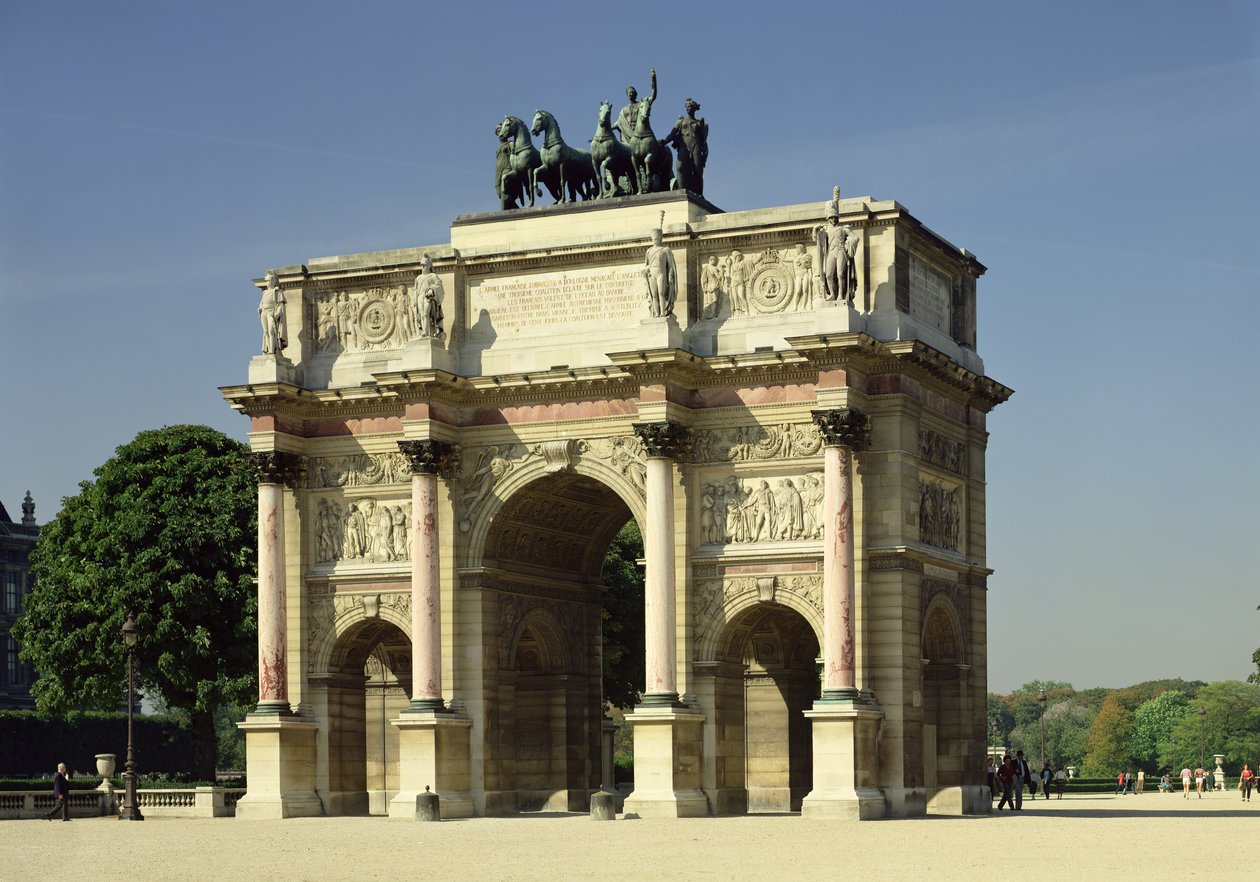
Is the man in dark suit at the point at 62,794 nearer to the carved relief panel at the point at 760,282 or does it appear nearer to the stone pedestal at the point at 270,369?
the stone pedestal at the point at 270,369

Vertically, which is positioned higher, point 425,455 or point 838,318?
point 838,318

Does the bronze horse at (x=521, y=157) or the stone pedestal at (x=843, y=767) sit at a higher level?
the bronze horse at (x=521, y=157)

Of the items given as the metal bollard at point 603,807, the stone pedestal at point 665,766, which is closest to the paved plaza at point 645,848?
the metal bollard at point 603,807

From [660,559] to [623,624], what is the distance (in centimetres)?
2438

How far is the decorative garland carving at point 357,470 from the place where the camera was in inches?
1984

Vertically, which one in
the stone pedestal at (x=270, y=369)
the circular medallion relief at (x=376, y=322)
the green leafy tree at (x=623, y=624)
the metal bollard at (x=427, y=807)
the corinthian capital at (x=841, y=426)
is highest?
the circular medallion relief at (x=376, y=322)

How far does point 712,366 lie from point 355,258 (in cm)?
919

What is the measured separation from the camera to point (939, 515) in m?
48.9

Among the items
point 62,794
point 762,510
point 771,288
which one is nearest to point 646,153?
point 771,288

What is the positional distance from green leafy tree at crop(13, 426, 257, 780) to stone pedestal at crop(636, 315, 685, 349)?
17.1m

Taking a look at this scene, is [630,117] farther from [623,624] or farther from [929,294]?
[623,624]

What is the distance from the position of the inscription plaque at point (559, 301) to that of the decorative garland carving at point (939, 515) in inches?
274

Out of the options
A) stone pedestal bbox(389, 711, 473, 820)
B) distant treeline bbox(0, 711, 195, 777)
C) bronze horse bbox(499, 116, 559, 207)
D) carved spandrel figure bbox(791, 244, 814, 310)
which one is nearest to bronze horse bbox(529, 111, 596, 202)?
bronze horse bbox(499, 116, 559, 207)

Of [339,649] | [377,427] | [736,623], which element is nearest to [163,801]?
[339,649]
